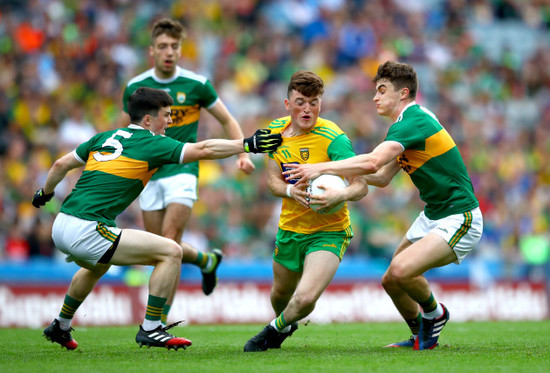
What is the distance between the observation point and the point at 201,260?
9.54 metres

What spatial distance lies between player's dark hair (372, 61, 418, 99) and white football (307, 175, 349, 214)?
1.14m

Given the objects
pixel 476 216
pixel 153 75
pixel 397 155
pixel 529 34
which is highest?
pixel 529 34

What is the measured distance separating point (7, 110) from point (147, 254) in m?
9.13

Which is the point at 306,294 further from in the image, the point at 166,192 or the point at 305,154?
the point at 166,192

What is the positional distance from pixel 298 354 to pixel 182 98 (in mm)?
3671

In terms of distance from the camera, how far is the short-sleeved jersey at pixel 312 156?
737cm

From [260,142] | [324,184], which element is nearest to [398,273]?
[324,184]

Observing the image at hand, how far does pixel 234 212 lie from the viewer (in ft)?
49.1

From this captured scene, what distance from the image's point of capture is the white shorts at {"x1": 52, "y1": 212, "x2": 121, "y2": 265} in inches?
277

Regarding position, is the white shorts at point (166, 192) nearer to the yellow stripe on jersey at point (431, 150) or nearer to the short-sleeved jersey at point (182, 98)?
the short-sleeved jersey at point (182, 98)

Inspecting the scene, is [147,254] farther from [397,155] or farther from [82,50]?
[82,50]

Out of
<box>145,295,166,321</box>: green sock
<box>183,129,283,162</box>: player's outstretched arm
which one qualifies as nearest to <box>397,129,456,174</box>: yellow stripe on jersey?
<box>183,129,283,162</box>: player's outstretched arm

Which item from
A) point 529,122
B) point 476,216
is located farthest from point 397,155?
point 529,122

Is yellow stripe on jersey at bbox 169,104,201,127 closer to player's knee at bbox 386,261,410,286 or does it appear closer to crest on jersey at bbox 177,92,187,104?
crest on jersey at bbox 177,92,187,104
